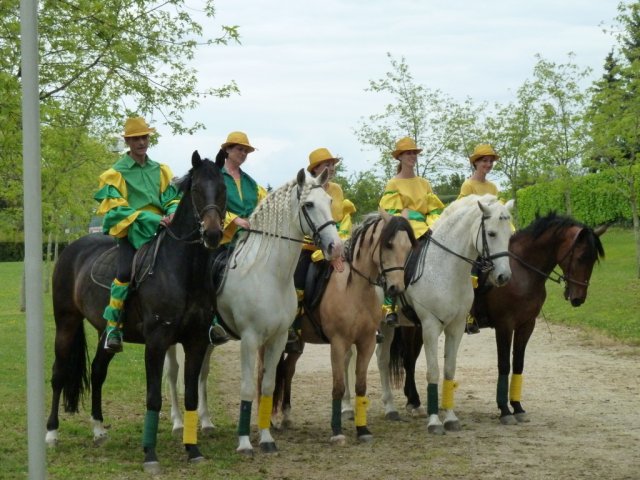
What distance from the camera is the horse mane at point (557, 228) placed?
10789mm

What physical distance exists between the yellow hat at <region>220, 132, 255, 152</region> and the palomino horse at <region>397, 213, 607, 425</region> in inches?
132

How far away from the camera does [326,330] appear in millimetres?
9391

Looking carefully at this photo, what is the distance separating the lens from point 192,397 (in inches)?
326

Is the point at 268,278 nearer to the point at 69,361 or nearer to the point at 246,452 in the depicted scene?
the point at 246,452

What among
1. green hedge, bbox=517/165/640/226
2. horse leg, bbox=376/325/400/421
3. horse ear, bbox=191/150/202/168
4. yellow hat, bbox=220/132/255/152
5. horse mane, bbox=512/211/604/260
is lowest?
horse leg, bbox=376/325/400/421

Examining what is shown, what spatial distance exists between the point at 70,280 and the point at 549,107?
26.5 metres

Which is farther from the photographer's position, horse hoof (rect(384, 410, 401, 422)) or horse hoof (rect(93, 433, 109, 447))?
horse hoof (rect(384, 410, 401, 422))

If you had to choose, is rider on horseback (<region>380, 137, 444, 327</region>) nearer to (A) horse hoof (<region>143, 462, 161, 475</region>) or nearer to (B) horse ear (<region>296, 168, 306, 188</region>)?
(B) horse ear (<region>296, 168, 306, 188</region>)

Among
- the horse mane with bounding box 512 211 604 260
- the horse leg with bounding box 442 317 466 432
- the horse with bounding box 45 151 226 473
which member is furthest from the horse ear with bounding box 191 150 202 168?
the horse mane with bounding box 512 211 604 260

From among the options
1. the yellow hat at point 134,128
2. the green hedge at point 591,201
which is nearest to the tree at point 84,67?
the yellow hat at point 134,128

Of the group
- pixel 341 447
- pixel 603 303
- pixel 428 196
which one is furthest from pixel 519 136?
pixel 341 447

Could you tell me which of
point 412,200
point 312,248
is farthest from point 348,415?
point 412,200

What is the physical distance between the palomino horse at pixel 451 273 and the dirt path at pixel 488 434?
578mm

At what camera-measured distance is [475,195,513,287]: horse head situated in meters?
9.66
